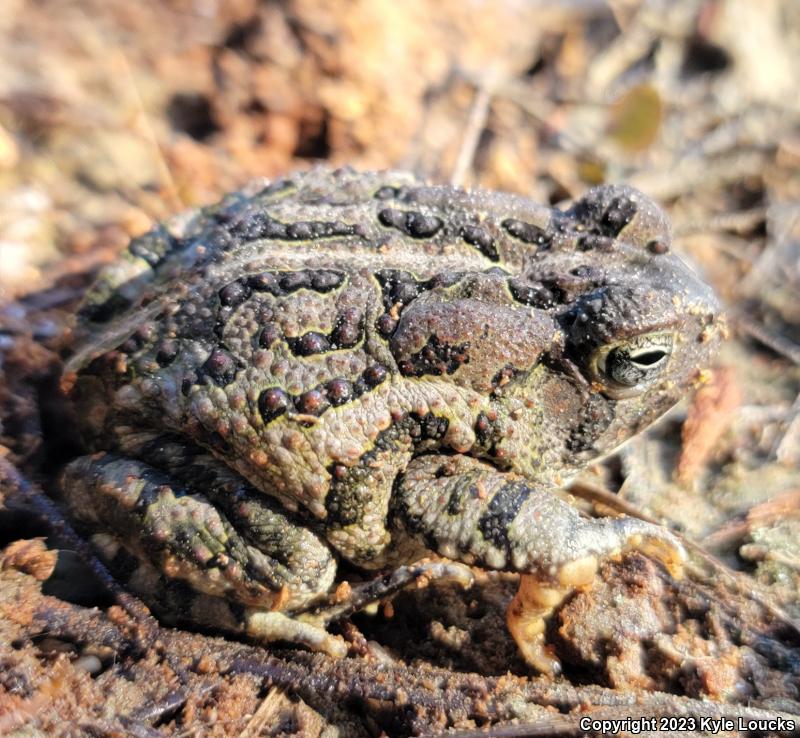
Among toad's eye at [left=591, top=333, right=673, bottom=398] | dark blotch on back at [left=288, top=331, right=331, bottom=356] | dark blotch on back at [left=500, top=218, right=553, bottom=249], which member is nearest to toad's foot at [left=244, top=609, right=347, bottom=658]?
dark blotch on back at [left=288, top=331, right=331, bottom=356]

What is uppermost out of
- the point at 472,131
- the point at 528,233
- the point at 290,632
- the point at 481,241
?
the point at 472,131

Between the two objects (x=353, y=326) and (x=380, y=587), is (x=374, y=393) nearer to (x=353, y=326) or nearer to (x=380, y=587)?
(x=353, y=326)

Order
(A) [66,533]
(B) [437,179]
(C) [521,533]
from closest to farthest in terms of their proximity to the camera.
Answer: (C) [521,533] < (A) [66,533] < (B) [437,179]

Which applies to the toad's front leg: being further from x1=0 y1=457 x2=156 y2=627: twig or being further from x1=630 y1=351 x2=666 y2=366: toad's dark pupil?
x1=0 y1=457 x2=156 y2=627: twig

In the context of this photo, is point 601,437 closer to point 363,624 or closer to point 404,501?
point 404,501

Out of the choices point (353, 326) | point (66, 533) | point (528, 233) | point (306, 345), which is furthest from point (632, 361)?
point (66, 533)

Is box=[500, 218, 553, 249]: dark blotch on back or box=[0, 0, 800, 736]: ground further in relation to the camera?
box=[500, 218, 553, 249]: dark blotch on back

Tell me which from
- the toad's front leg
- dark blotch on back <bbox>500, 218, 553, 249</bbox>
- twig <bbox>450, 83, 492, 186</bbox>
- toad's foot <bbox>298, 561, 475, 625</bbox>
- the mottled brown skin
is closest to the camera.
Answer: the toad's front leg

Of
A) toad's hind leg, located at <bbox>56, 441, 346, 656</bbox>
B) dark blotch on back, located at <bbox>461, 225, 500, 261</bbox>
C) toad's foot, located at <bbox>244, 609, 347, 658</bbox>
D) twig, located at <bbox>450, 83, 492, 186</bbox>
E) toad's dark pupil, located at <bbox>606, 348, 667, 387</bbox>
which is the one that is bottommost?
toad's foot, located at <bbox>244, 609, 347, 658</bbox>

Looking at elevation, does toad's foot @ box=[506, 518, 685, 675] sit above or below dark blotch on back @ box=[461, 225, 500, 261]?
below
